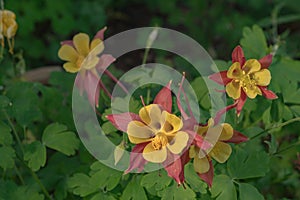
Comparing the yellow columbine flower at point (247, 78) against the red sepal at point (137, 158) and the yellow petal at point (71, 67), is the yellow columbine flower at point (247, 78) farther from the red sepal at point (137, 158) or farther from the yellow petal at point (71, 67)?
the yellow petal at point (71, 67)

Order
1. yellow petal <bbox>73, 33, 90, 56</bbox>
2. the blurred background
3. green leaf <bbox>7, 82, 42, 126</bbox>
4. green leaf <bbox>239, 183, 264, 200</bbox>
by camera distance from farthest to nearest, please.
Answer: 1. the blurred background
2. green leaf <bbox>7, 82, 42, 126</bbox>
3. yellow petal <bbox>73, 33, 90, 56</bbox>
4. green leaf <bbox>239, 183, 264, 200</bbox>

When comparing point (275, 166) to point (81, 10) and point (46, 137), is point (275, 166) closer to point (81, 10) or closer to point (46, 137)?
point (46, 137)

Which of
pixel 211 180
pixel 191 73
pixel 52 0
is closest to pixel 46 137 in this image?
pixel 211 180

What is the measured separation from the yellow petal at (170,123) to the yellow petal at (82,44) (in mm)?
412

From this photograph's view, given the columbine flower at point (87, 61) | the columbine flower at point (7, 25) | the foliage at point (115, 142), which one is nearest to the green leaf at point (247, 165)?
the foliage at point (115, 142)

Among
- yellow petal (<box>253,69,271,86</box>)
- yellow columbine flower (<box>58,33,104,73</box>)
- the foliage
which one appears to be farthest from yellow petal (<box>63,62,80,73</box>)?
yellow petal (<box>253,69,271,86</box>)

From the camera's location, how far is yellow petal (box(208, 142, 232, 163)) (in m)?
1.32

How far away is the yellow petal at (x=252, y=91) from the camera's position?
1344 mm

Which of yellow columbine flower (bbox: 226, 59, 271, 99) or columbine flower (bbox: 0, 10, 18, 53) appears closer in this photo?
yellow columbine flower (bbox: 226, 59, 271, 99)

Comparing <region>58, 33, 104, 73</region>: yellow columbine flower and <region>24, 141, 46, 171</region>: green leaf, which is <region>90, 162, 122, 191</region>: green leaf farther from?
<region>58, 33, 104, 73</region>: yellow columbine flower

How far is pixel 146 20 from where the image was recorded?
3111 mm

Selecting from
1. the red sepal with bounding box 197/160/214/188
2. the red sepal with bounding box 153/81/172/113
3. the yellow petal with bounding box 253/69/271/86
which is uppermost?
the yellow petal with bounding box 253/69/271/86

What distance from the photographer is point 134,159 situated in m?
1.29

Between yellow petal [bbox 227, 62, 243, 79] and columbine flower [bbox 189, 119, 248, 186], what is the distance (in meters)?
0.12
